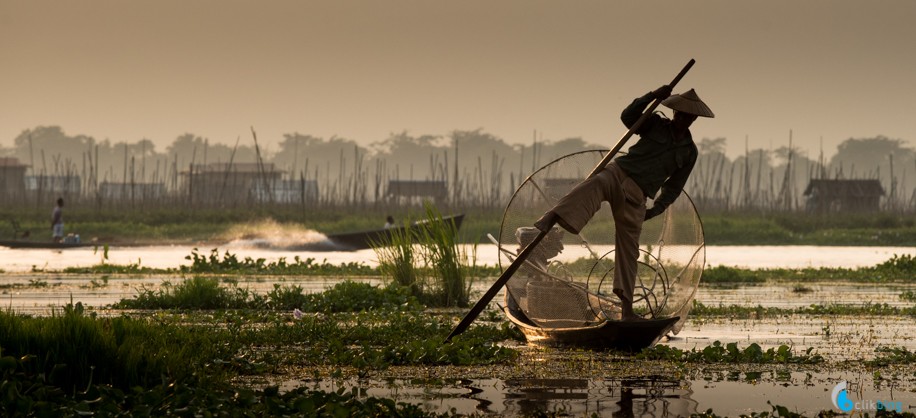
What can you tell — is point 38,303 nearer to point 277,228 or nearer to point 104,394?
point 104,394

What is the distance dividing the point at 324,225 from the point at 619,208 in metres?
35.4

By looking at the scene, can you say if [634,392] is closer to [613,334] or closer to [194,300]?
[613,334]

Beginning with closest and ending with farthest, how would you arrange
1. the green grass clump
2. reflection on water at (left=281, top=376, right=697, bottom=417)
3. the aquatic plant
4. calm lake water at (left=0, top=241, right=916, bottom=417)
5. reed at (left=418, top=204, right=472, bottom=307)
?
1. reflection on water at (left=281, top=376, right=697, bottom=417)
2. calm lake water at (left=0, top=241, right=916, bottom=417)
3. the green grass clump
4. reed at (left=418, top=204, right=472, bottom=307)
5. the aquatic plant

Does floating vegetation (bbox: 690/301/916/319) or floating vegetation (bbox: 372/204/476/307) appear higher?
floating vegetation (bbox: 372/204/476/307)

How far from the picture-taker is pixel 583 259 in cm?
1002

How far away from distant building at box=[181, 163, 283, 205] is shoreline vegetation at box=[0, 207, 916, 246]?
5.86ft

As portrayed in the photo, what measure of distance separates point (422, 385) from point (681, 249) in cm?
327

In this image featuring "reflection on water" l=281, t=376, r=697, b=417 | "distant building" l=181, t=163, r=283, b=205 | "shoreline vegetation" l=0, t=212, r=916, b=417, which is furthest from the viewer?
"distant building" l=181, t=163, r=283, b=205

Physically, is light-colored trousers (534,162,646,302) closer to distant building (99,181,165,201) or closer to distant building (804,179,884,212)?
distant building (99,181,165,201)

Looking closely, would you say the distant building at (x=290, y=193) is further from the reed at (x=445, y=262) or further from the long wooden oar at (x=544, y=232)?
the long wooden oar at (x=544, y=232)

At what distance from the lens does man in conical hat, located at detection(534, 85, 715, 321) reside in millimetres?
8734

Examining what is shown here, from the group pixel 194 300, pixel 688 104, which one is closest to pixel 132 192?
pixel 194 300

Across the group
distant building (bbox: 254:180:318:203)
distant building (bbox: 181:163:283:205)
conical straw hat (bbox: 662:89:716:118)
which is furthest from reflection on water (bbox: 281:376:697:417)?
distant building (bbox: 181:163:283:205)

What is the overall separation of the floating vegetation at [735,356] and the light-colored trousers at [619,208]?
0.51 meters
